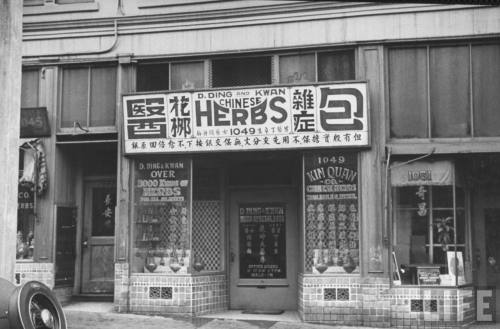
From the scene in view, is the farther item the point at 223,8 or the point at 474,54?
the point at 223,8

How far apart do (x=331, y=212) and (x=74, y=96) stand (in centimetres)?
533

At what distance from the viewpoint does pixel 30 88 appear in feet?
41.4

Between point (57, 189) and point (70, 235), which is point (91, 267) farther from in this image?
point (57, 189)

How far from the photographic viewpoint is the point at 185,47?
11875mm

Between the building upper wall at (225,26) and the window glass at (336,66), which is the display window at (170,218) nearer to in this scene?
the building upper wall at (225,26)

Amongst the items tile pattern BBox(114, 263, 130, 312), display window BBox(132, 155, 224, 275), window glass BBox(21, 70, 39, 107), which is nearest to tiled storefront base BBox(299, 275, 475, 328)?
display window BBox(132, 155, 224, 275)

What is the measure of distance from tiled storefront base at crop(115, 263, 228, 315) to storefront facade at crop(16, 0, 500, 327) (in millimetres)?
27

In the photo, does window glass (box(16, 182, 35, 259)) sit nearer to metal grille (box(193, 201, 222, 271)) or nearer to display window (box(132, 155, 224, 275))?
display window (box(132, 155, 224, 275))

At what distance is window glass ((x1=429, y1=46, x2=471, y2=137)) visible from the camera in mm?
10938

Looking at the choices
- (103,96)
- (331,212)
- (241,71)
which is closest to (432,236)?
(331,212)

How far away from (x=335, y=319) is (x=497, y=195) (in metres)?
3.53

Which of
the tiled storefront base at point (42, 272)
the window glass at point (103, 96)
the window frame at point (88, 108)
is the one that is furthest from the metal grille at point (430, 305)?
the tiled storefront base at point (42, 272)

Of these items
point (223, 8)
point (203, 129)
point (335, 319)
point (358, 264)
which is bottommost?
point (335, 319)

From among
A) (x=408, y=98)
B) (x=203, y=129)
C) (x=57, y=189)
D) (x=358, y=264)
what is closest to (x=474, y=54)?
(x=408, y=98)
